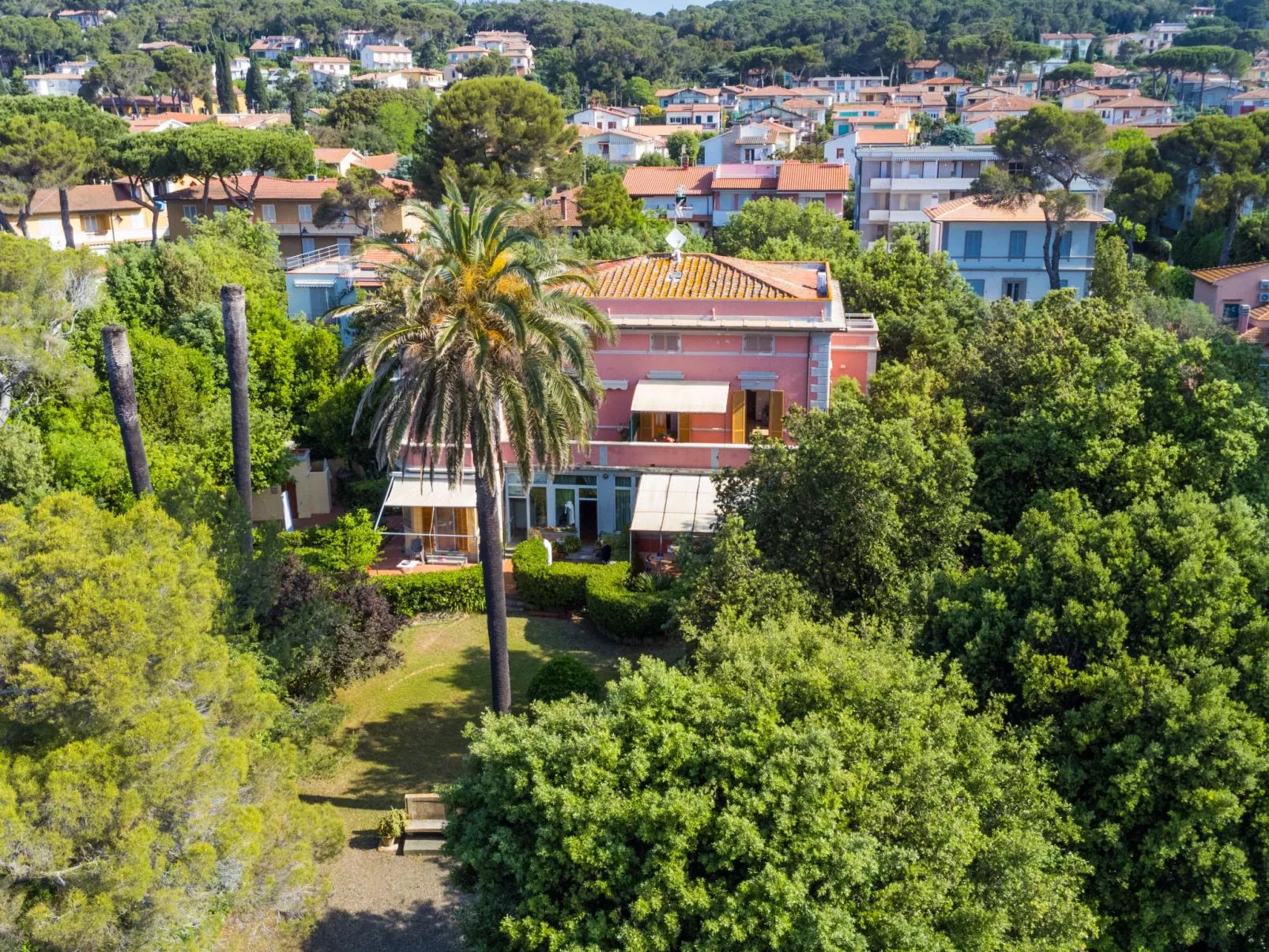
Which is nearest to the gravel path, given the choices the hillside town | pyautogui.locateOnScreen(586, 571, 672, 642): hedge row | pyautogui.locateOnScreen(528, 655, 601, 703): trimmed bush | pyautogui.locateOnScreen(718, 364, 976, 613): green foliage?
the hillside town

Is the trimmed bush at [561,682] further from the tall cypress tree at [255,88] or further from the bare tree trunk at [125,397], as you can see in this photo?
the tall cypress tree at [255,88]

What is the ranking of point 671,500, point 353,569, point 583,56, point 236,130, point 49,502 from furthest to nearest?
point 583,56, point 236,130, point 671,500, point 353,569, point 49,502

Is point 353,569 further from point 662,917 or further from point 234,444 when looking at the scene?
point 662,917

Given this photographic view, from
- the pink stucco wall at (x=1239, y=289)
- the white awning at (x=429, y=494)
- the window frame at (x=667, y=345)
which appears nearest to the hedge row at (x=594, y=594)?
the white awning at (x=429, y=494)

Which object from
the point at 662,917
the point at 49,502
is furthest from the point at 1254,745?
the point at 49,502

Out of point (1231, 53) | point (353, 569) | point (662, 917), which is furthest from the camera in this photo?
point (1231, 53)

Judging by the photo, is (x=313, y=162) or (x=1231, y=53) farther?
(x=1231, y=53)
